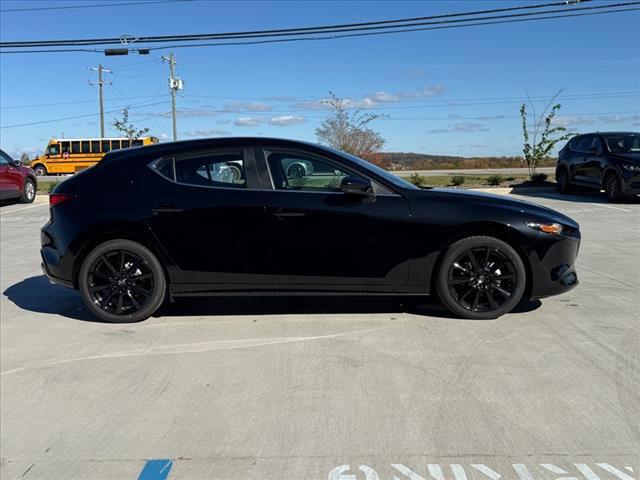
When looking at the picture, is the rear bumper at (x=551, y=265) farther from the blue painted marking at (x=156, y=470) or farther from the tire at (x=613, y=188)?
the tire at (x=613, y=188)

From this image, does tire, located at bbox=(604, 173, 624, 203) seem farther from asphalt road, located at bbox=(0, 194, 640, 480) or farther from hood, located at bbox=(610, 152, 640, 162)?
asphalt road, located at bbox=(0, 194, 640, 480)

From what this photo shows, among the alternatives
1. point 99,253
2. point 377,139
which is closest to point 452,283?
point 99,253

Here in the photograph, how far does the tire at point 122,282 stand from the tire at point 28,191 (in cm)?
1347

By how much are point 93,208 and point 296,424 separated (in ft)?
9.56

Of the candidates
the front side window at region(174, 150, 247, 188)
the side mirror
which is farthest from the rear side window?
the side mirror

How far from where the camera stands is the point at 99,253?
5160 mm

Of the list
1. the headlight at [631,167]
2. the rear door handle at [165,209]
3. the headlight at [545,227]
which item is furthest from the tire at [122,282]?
the headlight at [631,167]

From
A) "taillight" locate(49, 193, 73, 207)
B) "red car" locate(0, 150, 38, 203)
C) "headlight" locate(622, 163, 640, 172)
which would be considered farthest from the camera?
"red car" locate(0, 150, 38, 203)

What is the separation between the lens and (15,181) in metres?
16.4

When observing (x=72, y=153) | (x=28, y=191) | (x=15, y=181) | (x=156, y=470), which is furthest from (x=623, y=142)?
(x=72, y=153)

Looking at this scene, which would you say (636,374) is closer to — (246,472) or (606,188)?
(246,472)

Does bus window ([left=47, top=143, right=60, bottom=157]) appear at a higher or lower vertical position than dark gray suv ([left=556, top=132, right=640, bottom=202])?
higher

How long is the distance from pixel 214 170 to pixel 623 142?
12.7 metres

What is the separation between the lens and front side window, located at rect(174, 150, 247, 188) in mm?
5113
